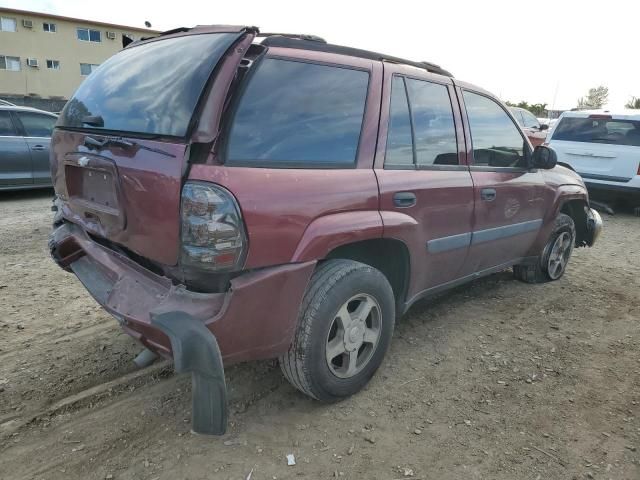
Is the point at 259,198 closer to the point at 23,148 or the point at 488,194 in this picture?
the point at 488,194

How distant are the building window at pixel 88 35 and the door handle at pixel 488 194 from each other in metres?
42.9

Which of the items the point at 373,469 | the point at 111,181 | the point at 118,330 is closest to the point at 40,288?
the point at 118,330

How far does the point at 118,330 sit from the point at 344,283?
6.22ft

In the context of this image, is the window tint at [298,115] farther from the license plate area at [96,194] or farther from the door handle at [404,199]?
the license plate area at [96,194]

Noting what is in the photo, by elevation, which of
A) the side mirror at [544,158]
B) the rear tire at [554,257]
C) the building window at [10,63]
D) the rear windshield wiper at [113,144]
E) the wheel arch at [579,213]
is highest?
the building window at [10,63]

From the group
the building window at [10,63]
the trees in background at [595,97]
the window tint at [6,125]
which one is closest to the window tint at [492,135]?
the window tint at [6,125]

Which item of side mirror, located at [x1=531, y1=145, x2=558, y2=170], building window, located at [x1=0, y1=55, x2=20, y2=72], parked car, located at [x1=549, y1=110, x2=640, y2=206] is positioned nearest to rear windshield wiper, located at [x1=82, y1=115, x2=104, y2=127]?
side mirror, located at [x1=531, y1=145, x2=558, y2=170]

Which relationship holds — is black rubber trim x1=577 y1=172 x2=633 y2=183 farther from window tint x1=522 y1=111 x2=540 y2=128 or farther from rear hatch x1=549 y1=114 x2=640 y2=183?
window tint x1=522 y1=111 x2=540 y2=128

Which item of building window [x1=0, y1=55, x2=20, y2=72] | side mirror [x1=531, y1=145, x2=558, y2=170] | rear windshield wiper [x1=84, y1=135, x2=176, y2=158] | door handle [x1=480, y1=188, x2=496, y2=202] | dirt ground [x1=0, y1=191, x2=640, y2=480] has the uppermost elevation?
building window [x1=0, y1=55, x2=20, y2=72]

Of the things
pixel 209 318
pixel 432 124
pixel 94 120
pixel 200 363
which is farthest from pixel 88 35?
pixel 200 363

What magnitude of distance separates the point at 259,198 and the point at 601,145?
8.07 metres

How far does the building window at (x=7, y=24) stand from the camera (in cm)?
3522

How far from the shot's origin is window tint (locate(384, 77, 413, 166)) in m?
2.83

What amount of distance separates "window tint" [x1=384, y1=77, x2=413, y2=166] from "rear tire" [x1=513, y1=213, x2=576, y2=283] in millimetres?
2375
